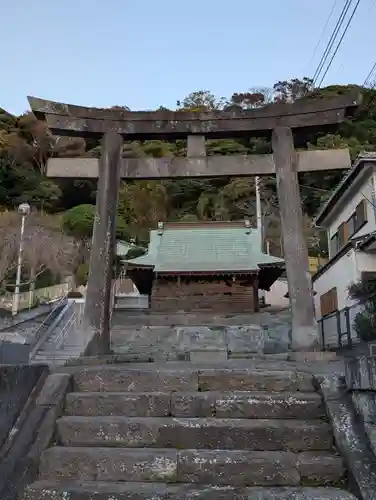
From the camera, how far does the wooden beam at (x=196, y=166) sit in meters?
7.87

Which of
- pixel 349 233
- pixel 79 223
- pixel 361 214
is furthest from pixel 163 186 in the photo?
pixel 361 214

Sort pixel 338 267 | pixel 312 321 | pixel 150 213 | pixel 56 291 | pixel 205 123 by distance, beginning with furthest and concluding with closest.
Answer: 1. pixel 150 213
2. pixel 56 291
3. pixel 338 267
4. pixel 205 123
5. pixel 312 321

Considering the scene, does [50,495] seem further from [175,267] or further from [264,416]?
[175,267]

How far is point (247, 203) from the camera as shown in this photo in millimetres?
39000

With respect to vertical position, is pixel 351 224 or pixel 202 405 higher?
pixel 351 224

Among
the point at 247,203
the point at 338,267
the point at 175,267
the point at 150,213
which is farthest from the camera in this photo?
the point at 150,213

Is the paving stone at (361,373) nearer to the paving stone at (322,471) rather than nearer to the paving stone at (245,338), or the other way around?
the paving stone at (322,471)

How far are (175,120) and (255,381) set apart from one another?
214 inches

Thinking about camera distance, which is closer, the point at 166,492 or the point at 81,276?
the point at 166,492

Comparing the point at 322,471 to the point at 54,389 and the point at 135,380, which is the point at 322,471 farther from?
the point at 54,389

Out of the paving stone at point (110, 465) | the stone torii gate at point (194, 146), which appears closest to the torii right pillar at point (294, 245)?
the stone torii gate at point (194, 146)

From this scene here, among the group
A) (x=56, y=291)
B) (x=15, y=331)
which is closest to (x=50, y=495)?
(x=15, y=331)

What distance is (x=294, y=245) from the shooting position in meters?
7.35

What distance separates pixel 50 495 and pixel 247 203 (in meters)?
37.2
